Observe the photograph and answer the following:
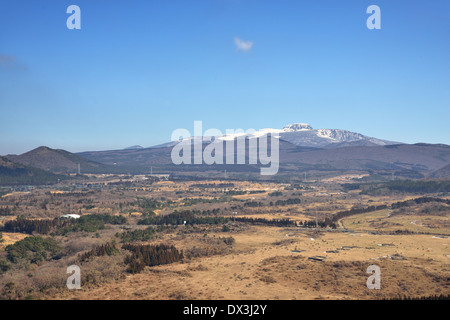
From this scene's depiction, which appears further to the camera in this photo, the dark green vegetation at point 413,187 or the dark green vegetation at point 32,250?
the dark green vegetation at point 413,187

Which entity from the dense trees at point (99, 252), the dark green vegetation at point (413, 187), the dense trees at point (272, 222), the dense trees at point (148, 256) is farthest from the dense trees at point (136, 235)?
the dark green vegetation at point (413, 187)

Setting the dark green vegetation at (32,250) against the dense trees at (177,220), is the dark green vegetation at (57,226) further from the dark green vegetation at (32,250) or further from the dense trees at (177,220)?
the dark green vegetation at (32,250)

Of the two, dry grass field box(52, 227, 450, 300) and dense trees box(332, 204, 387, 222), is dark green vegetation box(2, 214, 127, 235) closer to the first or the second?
dry grass field box(52, 227, 450, 300)

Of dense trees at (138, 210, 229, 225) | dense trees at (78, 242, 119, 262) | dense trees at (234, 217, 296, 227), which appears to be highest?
dense trees at (78, 242, 119, 262)

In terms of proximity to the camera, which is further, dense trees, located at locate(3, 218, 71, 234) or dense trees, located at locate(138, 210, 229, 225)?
dense trees, located at locate(138, 210, 229, 225)

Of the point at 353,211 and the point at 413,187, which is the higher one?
the point at 413,187

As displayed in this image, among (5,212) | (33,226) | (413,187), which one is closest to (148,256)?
(33,226)

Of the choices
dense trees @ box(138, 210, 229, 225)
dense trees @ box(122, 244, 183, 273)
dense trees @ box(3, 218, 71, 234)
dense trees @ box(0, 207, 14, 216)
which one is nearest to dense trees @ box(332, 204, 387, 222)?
dense trees @ box(138, 210, 229, 225)

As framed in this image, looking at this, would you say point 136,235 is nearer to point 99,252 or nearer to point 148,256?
point 99,252
